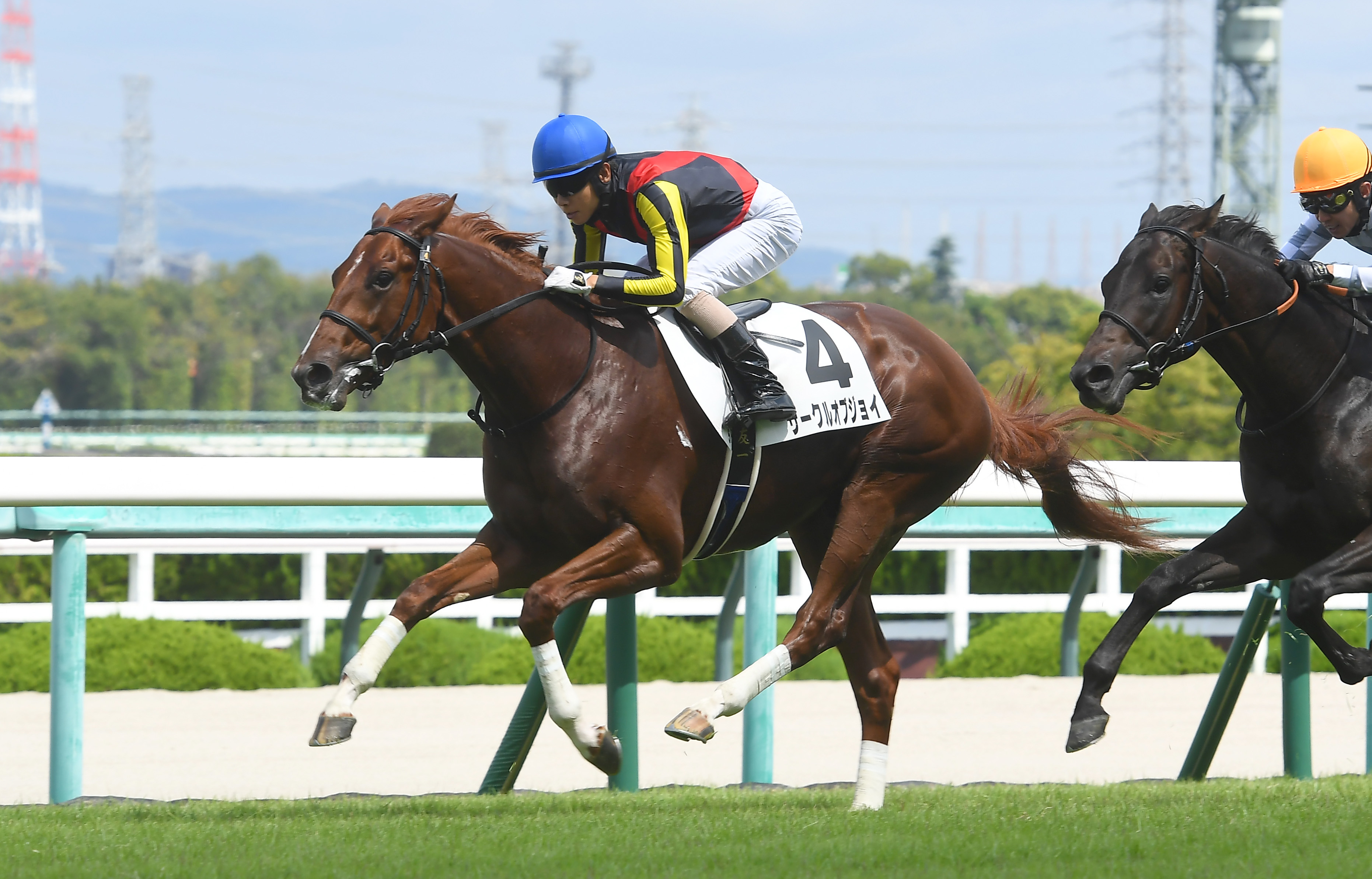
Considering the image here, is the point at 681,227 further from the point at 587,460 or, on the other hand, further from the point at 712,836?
the point at 712,836

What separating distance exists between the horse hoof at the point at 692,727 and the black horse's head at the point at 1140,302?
121 cm

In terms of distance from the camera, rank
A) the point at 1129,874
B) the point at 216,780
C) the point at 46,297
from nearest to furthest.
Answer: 1. the point at 1129,874
2. the point at 216,780
3. the point at 46,297

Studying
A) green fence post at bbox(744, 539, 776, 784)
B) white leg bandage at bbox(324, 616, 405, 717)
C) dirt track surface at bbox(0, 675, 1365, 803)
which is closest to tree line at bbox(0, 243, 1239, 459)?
dirt track surface at bbox(0, 675, 1365, 803)

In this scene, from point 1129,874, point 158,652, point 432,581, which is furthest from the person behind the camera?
point 158,652

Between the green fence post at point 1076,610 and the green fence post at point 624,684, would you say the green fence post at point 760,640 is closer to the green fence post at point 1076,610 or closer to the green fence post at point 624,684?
the green fence post at point 624,684

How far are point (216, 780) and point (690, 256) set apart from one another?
6.78ft

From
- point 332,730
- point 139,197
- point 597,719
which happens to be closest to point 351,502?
point 332,730

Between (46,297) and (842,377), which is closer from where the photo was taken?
(842,377)

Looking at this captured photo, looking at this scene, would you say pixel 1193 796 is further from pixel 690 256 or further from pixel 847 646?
pixel 690 256

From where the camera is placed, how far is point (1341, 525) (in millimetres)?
4234

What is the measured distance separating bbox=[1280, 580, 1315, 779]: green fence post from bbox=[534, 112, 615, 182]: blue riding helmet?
2.45 m

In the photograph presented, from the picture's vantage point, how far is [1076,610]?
6422 mm

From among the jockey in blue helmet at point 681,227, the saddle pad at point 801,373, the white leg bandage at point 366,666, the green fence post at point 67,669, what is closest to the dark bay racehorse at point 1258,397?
the saddle pad at point 801,373

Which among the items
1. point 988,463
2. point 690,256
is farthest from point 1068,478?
point 690,256
